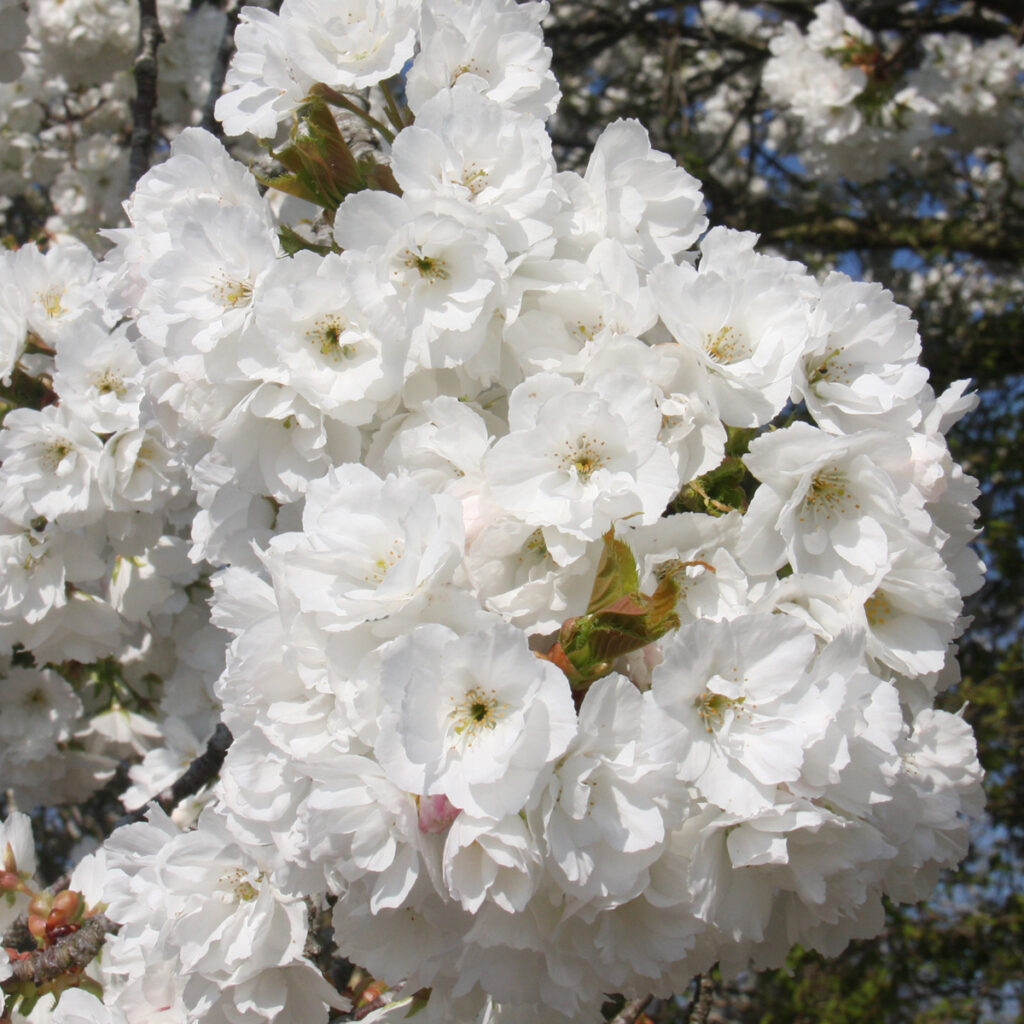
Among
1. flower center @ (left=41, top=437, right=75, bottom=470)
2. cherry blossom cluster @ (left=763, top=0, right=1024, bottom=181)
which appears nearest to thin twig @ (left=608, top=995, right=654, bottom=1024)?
flower center @ (left=41, top=437, right=75, bottom=470)

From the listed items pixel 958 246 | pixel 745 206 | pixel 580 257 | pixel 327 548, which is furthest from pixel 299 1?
pixel 958 246

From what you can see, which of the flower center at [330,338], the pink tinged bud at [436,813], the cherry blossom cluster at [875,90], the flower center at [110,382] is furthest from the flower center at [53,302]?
the cherry blossom cluster at [875,90]

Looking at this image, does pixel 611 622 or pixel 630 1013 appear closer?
pixel 611 622

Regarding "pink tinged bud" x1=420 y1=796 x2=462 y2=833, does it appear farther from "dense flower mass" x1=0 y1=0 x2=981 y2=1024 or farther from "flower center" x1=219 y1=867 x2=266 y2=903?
"flower center" x1=219 y1=867 x2=266 y2=903

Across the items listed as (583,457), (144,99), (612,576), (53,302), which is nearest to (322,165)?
(583,457)

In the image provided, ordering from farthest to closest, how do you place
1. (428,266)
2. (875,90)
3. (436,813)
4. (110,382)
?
(875,90)
(110,382)
(428,266)
(436,813)

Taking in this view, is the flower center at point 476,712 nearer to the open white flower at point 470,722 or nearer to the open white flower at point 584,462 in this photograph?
the open white flower at point 470,722

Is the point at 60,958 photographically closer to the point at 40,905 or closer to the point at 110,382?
the point at 40,905
